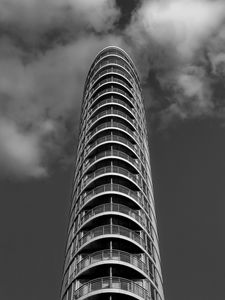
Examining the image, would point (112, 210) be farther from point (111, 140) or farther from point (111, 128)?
point (111, 128)

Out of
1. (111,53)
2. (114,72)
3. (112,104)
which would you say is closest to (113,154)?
(112,104)

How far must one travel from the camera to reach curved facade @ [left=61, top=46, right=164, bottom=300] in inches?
1517

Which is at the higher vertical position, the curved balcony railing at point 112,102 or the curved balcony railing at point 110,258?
the curved balcony railing at point 112,102

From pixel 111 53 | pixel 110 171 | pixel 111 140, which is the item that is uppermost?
pixel 111 53

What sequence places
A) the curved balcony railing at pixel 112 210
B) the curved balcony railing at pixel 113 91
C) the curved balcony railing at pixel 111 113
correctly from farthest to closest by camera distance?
the curved balcony railing at pixel 113 91 → the curved balcony railing at pixel 111 113 → the curved balcony railing at pixel 112 210

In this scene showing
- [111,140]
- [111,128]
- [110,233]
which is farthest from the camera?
[111,128]

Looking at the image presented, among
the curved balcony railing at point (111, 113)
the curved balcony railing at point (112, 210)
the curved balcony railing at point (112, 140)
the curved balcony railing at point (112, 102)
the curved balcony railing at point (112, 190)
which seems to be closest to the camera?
the curved balcony railing at point (112, 210)

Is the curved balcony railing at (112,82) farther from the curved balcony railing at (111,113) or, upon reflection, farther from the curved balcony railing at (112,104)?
the curved balcony railing at (111,113)

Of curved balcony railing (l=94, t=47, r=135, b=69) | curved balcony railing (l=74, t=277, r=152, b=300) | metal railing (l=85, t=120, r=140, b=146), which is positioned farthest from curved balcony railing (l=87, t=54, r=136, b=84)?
curved balcony railing (l=74, t=277, r=152, b=300)

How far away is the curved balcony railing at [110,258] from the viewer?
126 feet

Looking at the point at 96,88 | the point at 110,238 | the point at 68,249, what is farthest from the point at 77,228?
the point at 96,88

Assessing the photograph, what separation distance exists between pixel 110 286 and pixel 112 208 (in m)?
8.95

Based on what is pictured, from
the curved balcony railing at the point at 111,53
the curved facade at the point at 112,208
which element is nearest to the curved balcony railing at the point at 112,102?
the curved facade at the point at 112,208

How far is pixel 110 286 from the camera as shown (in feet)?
117
